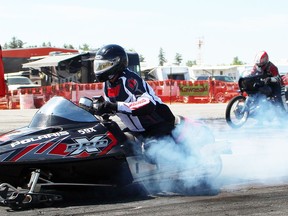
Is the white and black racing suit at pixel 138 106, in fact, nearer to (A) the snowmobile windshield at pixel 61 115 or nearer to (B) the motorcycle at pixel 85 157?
(B) the motorcycle at pixel 85 157

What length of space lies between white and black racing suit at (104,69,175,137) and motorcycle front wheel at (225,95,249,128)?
5.53 m

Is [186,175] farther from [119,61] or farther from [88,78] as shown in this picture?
[88,78]

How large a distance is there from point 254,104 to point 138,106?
618cm

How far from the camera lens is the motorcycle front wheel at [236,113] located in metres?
11.6

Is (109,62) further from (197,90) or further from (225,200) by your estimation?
(197,90)

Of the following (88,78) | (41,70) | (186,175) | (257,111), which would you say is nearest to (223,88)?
(88,78)

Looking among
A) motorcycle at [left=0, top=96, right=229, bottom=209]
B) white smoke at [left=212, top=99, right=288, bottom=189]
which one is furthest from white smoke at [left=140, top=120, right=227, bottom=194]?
white smoke at [left=212, top=99, right=288, bottom=189]

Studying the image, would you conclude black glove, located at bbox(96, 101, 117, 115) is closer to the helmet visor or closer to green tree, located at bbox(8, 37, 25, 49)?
the helmet visor

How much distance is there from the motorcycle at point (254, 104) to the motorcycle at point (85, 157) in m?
5.33

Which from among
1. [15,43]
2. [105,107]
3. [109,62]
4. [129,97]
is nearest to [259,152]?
[129,97]

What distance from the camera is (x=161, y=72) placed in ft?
121

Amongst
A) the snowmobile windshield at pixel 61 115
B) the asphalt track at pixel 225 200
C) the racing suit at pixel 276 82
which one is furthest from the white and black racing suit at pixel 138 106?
the racing suit at pixel 276 82

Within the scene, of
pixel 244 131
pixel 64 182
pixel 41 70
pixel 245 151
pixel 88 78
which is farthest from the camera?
pixel 41 70

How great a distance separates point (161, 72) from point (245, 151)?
28.5 m
